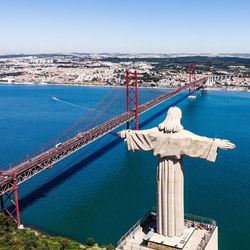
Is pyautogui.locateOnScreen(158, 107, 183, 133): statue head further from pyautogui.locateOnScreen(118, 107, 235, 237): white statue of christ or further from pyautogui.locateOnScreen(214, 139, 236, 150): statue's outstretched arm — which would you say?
pyautogui.locateOnScreen(214, 139, 236, 150): statue's outstretched arm

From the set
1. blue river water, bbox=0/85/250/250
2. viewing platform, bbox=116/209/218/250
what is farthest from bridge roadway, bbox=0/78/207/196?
viewing platform, bbox=116/209/218/250

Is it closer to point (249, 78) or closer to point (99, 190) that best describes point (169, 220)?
point (99, 190)

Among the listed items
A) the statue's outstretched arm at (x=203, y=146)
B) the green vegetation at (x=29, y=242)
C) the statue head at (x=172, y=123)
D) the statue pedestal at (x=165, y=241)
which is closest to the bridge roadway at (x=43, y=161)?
the green vegetation at (x=29, y=242)

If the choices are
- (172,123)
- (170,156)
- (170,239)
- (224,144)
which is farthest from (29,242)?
(224,144)

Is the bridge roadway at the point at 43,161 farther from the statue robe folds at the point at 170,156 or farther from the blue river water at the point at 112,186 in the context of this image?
the statue robe folds at the point at 170,156

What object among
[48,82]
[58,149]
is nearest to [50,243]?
[58,149]

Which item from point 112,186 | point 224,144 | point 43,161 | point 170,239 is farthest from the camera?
point 112,186

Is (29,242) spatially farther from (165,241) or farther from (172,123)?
(172,123)
